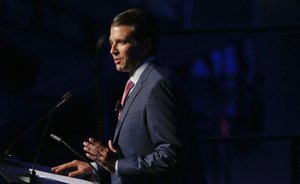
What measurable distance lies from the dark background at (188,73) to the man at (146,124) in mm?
1891

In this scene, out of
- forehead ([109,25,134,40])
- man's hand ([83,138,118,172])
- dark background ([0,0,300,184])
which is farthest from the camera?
dark background ([0,0,300,184])

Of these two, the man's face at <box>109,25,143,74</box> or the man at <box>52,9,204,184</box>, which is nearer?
the man at <box>52,9,204,184</box>

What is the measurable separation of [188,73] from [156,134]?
654cm

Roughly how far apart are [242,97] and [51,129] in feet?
8.89

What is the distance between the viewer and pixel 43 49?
1011 cm

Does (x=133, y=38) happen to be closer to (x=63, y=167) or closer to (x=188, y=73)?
(x=63, y=167)

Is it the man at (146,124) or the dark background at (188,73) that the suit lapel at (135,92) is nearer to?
the man at (146,124)

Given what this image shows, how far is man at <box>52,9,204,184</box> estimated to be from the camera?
8.11 ft

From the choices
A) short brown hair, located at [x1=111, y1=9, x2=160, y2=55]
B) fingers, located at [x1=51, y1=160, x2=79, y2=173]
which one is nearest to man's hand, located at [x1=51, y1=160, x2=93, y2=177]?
fingers, located at [x1=51, y1=160, x2=79, y2=173]

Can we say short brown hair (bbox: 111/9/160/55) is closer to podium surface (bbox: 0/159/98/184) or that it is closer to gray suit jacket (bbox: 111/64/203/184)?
gray suit jacket (bbox: 111/64/203/184)

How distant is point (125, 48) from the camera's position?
8.55 ft

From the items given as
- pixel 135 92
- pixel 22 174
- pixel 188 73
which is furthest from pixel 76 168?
pixel 188 73

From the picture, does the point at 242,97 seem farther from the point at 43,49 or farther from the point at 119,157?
the point at 119,157

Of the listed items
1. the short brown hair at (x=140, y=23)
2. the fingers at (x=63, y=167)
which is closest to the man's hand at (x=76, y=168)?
the fingers at (x=63, y=167)
